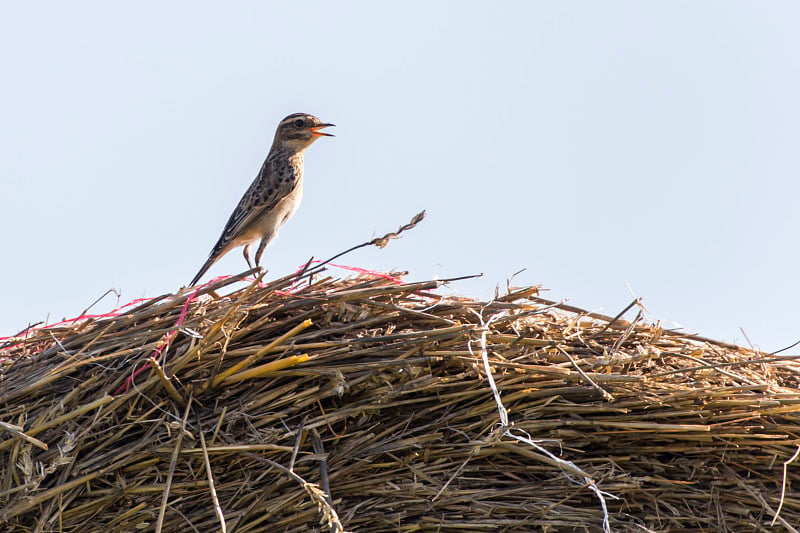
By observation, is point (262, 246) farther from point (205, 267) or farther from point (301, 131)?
point (301, 131)

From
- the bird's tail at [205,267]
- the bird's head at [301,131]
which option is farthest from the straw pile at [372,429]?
the bird's head at [301,131]

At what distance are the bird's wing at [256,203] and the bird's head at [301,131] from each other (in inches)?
12.2

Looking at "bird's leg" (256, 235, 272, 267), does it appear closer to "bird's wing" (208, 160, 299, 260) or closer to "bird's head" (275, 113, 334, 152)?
"bird's wing" (208, 160, 299, 260)

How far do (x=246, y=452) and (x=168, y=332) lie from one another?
539 millimetres

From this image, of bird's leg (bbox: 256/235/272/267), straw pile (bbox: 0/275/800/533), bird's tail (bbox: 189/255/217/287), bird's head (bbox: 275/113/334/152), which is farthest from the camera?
bird's head (bbox: 275/113/334/152)

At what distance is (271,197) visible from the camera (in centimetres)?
603

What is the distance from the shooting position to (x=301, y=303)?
3578mm

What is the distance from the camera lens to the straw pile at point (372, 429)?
3.27 m

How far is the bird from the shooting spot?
5.97 meters

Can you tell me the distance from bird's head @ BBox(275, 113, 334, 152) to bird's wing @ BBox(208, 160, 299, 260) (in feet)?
1.01

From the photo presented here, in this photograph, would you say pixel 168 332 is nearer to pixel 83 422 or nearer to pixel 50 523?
pixel 83 422

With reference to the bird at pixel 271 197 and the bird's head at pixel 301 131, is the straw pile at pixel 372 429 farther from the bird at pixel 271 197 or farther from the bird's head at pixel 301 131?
the bird's head at pixel 301 131

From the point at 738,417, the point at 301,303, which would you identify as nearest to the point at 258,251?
the point at 301,303

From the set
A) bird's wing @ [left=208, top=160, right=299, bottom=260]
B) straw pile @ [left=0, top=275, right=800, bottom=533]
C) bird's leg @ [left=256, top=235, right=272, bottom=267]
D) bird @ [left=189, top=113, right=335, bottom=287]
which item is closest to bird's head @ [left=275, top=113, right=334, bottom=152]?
bird @ [left=189, top=113, right=335, bottom=287]
